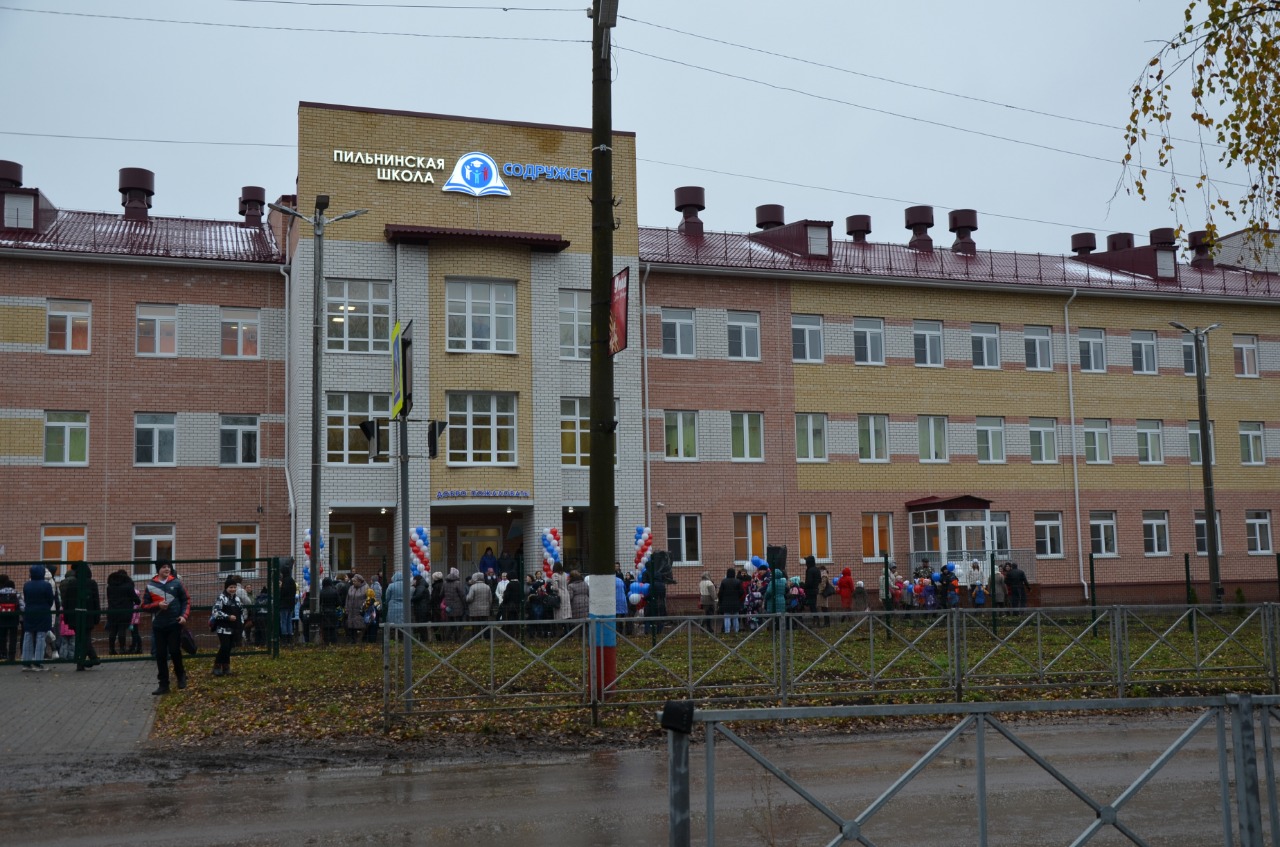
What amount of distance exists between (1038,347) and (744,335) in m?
10.7

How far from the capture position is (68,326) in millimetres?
33156

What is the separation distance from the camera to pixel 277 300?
35.0 meters

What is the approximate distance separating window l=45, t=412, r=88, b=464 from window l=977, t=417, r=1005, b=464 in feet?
88.5

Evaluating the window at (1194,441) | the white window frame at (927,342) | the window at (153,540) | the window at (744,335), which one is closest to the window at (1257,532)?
the window at (1194,441)

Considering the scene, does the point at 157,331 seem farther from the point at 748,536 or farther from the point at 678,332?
the point at 748,536

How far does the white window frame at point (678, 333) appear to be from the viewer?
37031mm

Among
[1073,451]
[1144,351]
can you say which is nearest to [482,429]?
[1073,451]

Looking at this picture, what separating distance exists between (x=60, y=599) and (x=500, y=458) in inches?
576

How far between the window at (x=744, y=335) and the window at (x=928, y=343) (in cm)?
564

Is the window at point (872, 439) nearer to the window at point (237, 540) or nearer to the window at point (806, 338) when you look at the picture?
the window at point (806, 338)

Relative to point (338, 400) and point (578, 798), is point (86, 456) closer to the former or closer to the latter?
point (338, 400)

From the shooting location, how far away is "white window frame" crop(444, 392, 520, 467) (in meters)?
33.6

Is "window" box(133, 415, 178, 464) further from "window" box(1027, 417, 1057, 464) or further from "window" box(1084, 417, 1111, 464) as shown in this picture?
"window" box(1084, 417, 1111, 464)

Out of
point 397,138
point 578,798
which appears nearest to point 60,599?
point 578,798
